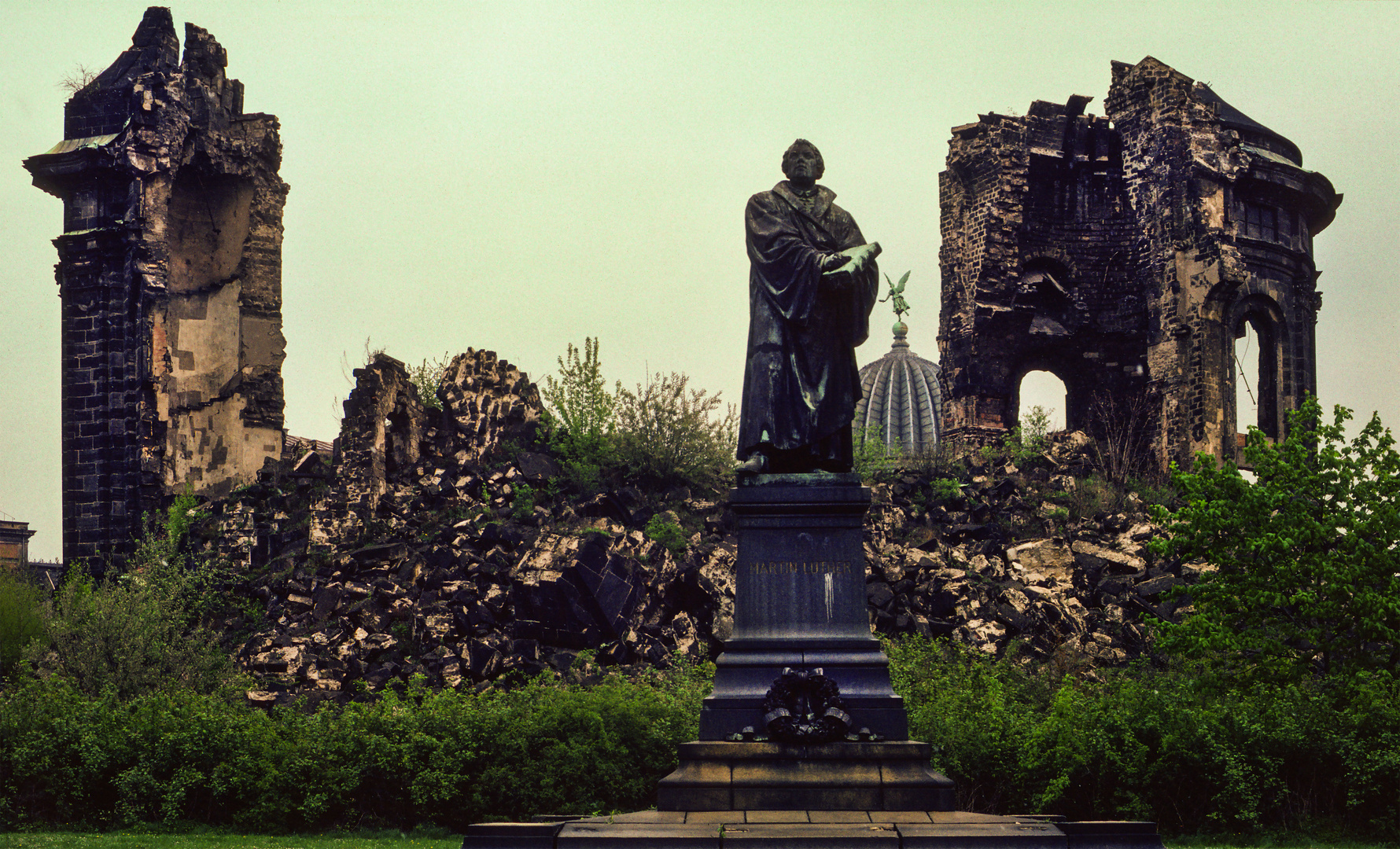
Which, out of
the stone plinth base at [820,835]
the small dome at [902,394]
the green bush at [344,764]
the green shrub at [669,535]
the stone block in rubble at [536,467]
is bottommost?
the green bush at [344,764]

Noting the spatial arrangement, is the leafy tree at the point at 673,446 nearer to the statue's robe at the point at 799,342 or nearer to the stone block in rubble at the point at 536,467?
the stone block in rubble at the point at 536,467

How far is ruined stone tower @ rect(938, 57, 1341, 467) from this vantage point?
28.8 metres

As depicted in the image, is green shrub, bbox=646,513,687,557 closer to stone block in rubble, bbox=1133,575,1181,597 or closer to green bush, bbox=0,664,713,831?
stone block in rubble, bbox=1133,575,1181,597

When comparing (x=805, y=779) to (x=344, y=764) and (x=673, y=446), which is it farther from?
(x=673, y=446)

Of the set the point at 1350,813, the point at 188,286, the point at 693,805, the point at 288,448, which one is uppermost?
the point at 188,286

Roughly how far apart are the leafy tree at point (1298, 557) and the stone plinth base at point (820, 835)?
7.95 metres

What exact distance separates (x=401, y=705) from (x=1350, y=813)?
9.37 metres

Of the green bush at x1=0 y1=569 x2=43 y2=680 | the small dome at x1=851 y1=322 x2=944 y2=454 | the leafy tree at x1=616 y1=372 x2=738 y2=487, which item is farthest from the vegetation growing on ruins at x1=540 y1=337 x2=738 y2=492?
the small dome at x1=851 y1=322 x2=944 y2=454

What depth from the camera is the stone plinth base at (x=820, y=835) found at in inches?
308

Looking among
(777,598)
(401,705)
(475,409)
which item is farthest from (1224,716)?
(475,409)

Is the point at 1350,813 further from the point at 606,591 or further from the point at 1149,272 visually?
the point at 1149,272

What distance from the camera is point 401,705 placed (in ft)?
49.3

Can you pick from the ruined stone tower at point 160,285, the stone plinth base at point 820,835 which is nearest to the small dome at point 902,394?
the ruined stone tower at point 160,285

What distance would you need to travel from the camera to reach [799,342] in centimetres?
1052
